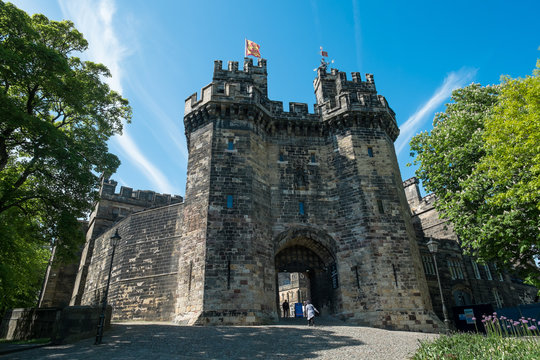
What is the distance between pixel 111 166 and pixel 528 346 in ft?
50.2

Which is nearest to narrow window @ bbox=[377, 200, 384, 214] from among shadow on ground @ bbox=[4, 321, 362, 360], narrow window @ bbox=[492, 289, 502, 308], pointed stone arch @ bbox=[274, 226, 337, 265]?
pointed stone arch @ bbox=[274, 226, 337, 265]

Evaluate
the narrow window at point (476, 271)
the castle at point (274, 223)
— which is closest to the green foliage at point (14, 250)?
the castle at point (274, 223)

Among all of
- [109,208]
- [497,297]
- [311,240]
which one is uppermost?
[109,208]

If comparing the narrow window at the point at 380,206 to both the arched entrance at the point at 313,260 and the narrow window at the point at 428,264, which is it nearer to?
the arched entrance at the point at 313,260

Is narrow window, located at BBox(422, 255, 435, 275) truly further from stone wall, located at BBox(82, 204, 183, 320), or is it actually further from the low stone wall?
the low stone wall

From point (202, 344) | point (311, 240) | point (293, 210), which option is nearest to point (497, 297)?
point (311, 240)

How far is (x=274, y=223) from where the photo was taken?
18.0m

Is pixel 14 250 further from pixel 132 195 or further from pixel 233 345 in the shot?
pixel 132 195

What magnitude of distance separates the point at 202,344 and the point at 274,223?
862cm

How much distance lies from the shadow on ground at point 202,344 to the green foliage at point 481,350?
2801 mm

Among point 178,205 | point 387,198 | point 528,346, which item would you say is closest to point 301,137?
point 387,198

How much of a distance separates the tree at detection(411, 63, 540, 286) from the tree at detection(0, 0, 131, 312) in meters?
15.3

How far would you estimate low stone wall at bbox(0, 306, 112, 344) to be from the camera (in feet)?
35.3

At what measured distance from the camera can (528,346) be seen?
7.51 meters
